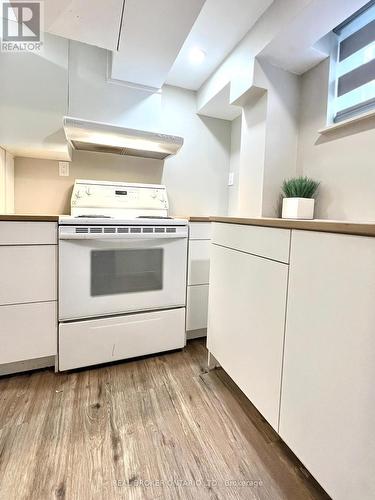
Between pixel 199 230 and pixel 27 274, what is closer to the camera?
pixel 27 274

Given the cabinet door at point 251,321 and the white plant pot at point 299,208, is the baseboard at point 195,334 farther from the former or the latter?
the white plant pot at point 299,208

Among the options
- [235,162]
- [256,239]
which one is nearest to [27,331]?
[256,239]

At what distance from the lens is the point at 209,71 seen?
6.61 feet

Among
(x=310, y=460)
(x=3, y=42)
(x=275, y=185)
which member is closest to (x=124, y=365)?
(x=310, y=460)

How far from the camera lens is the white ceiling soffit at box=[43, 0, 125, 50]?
1.19m

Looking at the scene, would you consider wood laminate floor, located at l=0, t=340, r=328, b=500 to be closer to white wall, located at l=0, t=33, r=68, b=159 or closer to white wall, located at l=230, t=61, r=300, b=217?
white wall, located at l=230, t=61, r=300, b=217

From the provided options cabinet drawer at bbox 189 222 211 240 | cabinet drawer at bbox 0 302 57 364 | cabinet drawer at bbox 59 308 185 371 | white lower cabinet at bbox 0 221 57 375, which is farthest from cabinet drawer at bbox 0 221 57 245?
cabinet drawer at bbox 189 222 211 240

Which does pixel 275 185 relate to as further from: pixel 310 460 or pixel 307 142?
pixel 310 460

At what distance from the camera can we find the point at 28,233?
1.36 meters

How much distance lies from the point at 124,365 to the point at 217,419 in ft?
2.26

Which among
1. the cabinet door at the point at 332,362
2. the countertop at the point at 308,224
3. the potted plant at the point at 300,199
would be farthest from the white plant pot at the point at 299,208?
the cabinet door at the point at 332,362

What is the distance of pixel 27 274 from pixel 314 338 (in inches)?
54.5

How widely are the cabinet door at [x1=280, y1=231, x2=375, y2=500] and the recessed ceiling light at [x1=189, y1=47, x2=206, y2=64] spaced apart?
1629 mm

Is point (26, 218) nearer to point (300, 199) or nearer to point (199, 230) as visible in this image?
point (199, 230)
